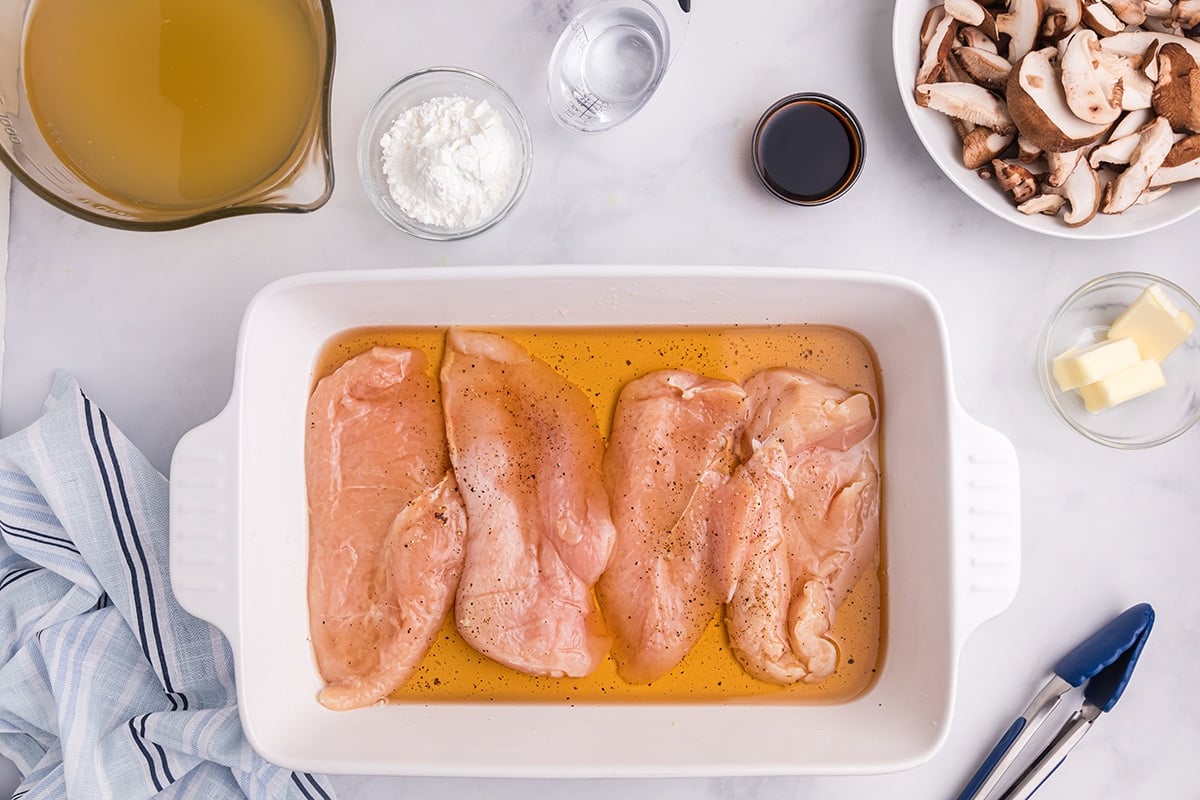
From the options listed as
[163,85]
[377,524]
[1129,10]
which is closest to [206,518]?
[377,524]

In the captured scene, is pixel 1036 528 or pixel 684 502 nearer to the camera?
pixel 684 502

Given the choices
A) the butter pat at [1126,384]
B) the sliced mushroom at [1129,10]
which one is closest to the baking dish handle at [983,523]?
the butter pat at [1126,384]

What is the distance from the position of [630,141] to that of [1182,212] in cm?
94

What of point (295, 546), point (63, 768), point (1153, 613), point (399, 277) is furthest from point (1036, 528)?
point (63, 768)

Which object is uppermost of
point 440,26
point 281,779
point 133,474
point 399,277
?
point 440,26

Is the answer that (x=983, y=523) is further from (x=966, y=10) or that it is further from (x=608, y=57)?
(x=608, y=57)

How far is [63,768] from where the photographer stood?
4.78 ft

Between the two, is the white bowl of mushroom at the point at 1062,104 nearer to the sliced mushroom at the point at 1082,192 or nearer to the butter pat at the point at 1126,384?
the sliced mushroom at the point at 1082,192

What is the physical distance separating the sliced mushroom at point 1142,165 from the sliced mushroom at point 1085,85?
79 millimetres

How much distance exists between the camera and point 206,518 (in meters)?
1.30

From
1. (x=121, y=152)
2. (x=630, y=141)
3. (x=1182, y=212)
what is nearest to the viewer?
(x=121, y=152)

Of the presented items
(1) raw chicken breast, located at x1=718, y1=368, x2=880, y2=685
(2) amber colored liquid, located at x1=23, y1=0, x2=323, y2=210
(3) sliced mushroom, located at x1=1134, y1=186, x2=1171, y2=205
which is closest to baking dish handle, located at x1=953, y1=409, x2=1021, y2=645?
(1) raw chicken breast, located at x1=718, y1=368, x2=880, y2=685

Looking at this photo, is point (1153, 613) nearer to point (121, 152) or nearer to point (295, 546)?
point (295, 546)

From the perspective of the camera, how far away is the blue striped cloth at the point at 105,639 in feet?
4.75
